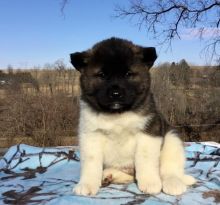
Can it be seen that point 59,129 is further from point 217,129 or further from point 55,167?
point 55,167

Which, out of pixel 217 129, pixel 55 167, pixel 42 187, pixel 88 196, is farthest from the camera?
pixel 217 129

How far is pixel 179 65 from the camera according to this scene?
1212 cm

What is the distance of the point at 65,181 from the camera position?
4531 mm

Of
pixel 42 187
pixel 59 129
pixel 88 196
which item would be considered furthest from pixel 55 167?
pixel 59 129

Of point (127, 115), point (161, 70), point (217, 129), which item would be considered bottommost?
point (217, 129)

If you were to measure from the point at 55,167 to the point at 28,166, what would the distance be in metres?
0.36

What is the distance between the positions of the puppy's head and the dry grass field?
583cm

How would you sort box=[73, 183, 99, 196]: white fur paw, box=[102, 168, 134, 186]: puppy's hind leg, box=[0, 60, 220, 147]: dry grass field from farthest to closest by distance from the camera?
box=[0, 60, 220, 147]: dry grass field → box=[102, 168, 134, 186]: puppy's hind leg → box=[73, 183, 99, 196]: white fur paw

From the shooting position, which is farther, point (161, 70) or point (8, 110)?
point (161, 70)

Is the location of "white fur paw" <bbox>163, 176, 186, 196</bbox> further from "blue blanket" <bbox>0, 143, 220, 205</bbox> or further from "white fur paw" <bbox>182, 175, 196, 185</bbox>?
"white fur paw" <bbox>182, 175, 196, 185</bbox>

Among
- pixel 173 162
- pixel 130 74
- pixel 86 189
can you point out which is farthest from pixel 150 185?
pixel 130 74

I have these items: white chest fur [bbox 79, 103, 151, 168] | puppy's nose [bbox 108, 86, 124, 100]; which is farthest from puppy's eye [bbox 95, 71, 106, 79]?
white chest fur [bbox 79, 103, 151, 168]

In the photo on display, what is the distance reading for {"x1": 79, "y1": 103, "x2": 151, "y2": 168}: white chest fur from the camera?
378cm

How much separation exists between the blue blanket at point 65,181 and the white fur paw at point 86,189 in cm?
6
